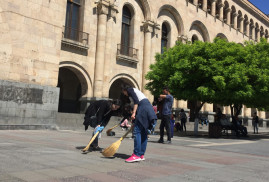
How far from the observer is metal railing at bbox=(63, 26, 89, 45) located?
1766 cm

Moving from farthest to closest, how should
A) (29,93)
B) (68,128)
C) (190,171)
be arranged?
(68,128) < (29,93) < (190,171)

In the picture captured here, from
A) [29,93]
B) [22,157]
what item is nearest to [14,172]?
[22,157]

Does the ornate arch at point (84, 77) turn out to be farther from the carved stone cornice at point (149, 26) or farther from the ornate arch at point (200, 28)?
the ornate arch at point (200, 28)

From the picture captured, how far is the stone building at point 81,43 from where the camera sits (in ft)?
39.5

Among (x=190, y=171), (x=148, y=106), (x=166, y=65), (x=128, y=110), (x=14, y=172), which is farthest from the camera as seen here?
(x=166, y=65)

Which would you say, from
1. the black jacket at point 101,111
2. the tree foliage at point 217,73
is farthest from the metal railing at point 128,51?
the black jacket at point 101,111

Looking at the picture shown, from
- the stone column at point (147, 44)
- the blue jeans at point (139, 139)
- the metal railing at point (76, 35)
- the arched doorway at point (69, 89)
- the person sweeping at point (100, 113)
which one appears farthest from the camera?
the stone column at point (147, 44)

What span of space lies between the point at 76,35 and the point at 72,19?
1.12m

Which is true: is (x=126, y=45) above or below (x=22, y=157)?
above

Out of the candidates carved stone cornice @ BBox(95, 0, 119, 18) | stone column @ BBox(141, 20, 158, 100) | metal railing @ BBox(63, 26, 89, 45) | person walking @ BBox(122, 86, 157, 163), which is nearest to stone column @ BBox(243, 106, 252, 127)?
stone column @ BBox(141, 20, 158, 100)

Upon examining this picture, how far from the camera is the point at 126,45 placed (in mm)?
21797

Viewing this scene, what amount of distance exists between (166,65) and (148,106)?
10.8 m

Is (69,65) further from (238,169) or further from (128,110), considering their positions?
(238,169)

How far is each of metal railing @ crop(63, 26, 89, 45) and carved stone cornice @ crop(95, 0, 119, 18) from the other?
2.11m
